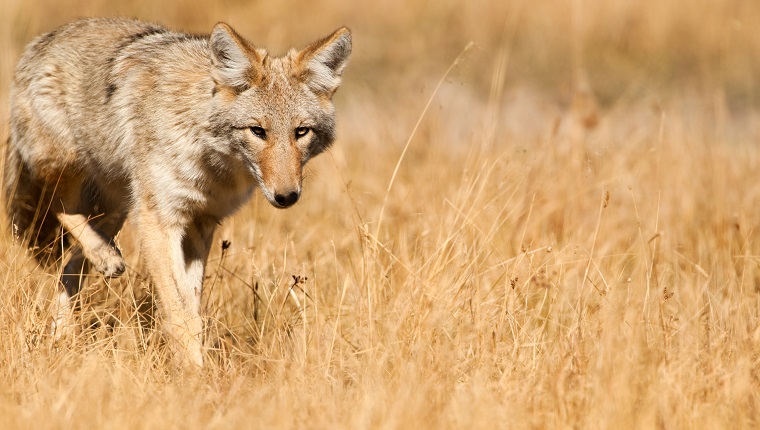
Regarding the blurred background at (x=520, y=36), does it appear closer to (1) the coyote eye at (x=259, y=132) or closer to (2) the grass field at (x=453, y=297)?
(2) the grass field at (x=453, y=297)

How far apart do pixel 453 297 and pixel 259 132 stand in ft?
4.15

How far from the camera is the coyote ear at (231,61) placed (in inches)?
203

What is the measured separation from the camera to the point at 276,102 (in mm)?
5168

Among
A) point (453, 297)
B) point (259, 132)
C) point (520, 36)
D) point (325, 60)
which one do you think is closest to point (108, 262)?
point (259, 132)

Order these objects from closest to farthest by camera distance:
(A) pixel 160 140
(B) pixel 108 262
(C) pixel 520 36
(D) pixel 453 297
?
(D) pixel 453 297, (A) pixel 160 140, (B) pixel 108 262, (C) pixel 520 36

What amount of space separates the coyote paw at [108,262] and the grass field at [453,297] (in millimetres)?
114

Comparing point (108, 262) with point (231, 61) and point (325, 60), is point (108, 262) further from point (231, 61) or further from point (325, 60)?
point (325, 60)

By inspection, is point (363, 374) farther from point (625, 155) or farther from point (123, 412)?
point (625, 155)

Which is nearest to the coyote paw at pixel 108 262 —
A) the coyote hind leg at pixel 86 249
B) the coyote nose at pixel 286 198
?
the coyote hind leg at pixel 86 249

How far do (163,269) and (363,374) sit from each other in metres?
1.41

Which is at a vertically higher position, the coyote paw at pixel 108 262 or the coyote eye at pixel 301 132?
the coyote eye at pixel 301 132

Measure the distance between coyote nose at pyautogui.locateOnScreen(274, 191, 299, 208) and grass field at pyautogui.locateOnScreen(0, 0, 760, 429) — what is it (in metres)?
→ 0.40

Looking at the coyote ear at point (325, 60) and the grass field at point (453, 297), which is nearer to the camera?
the grass field at point (453, 297)

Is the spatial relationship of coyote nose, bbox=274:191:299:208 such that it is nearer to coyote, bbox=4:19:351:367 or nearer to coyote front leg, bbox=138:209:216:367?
coyote, bbox=4:19:351:367
